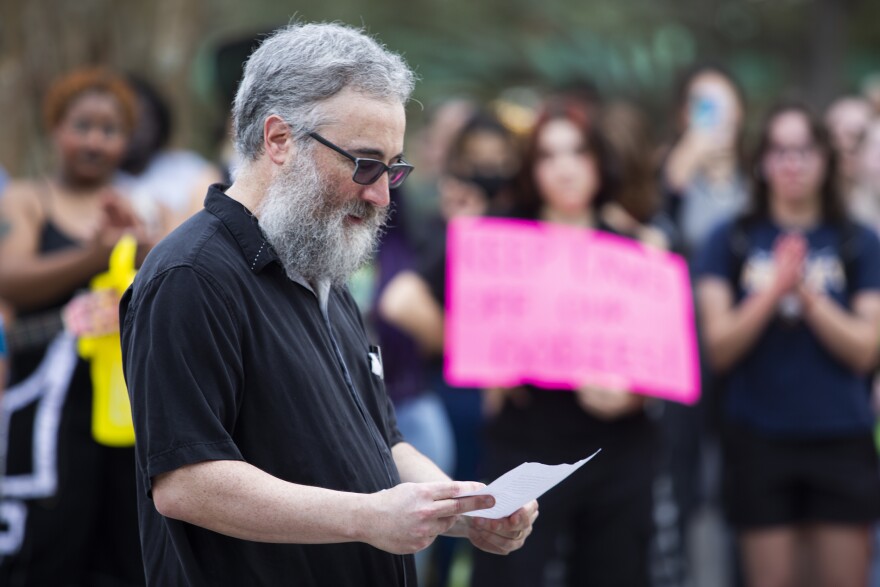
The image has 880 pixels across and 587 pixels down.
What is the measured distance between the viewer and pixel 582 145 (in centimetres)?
523

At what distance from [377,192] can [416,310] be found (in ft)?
8.64

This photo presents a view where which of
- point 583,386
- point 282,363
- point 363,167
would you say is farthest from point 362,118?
point 583,386

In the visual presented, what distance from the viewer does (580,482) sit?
191 inches

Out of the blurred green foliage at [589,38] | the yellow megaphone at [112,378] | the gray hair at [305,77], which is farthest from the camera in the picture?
the blurred green foliage at [589,38]

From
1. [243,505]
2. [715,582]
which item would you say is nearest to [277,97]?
[243,505]

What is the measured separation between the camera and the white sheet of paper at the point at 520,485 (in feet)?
7.91

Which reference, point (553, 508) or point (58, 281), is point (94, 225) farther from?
point (553, 508)

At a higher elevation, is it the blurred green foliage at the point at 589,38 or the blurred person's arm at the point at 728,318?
the blurred green foliage at the point at 589,38

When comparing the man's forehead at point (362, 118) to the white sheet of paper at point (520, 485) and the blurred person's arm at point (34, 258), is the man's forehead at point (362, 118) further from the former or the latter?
the blurred person's arm at point (34, 258)

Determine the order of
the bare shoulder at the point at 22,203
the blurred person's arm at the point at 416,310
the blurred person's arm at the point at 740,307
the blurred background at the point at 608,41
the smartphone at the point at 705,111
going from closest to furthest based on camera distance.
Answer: the bare shoulder at the point at 22,203
the blurred person's arm at the point at 416,310
the blurred person's arm at the point at 740,307
the smartphone at the point at 705,111
the blurred background at the point at 608,41

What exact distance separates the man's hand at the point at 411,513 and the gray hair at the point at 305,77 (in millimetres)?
779

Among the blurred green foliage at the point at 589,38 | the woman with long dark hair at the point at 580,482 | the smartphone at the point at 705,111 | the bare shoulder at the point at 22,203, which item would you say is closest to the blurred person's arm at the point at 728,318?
the woman with long dark hair at the point at 580,482

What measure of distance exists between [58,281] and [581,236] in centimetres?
210

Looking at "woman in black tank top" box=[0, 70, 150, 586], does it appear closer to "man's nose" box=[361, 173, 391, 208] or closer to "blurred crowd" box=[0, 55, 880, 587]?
"blurred crowd" box=[0, 55, 880, 587]
